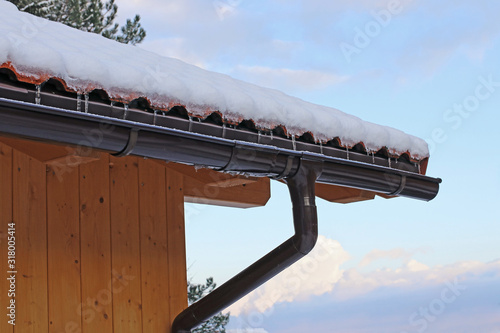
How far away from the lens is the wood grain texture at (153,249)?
11.9 feet

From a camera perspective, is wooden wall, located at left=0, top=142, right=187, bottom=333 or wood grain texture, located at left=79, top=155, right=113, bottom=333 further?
wood grain texture, located at left=79, top=155, right=113, bottom=333

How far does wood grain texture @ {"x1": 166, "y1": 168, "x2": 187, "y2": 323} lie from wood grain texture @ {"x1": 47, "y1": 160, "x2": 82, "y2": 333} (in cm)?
67

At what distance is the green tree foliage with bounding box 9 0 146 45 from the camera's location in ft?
35.9

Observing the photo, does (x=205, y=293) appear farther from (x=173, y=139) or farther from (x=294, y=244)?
(x=173, y=139)

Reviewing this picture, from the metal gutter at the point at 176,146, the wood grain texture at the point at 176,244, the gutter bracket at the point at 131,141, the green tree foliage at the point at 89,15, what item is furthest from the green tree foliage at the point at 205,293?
the gutter bracket at the point at 131,141

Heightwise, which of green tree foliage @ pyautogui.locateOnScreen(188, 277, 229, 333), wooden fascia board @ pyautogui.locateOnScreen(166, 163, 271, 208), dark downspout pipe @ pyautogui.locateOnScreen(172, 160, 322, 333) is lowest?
dark downspout pipe @ pyautogui.locateOnScreen(172, 160, 322, 333)

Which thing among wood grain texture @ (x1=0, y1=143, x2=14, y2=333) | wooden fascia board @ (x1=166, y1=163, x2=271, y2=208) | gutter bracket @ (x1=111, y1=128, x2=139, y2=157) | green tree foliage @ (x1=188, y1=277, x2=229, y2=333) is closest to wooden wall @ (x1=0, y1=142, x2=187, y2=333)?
wood grain texture @ (x1=0, y1=143, x2=14, y2=333)

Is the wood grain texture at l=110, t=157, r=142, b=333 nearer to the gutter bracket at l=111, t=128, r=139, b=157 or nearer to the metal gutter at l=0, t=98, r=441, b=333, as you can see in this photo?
the metal gutter at l=0, t=98, r=441, b=333

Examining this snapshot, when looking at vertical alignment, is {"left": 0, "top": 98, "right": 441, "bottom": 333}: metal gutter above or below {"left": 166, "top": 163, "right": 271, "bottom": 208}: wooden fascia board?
below

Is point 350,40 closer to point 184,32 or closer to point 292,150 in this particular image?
point 292,150

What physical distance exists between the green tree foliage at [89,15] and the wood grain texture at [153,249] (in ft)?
24.6

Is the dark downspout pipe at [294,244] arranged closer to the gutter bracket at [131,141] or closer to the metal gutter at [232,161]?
the metal gutter at [232,161]

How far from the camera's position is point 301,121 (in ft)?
10.5

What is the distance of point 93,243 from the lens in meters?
3.40
